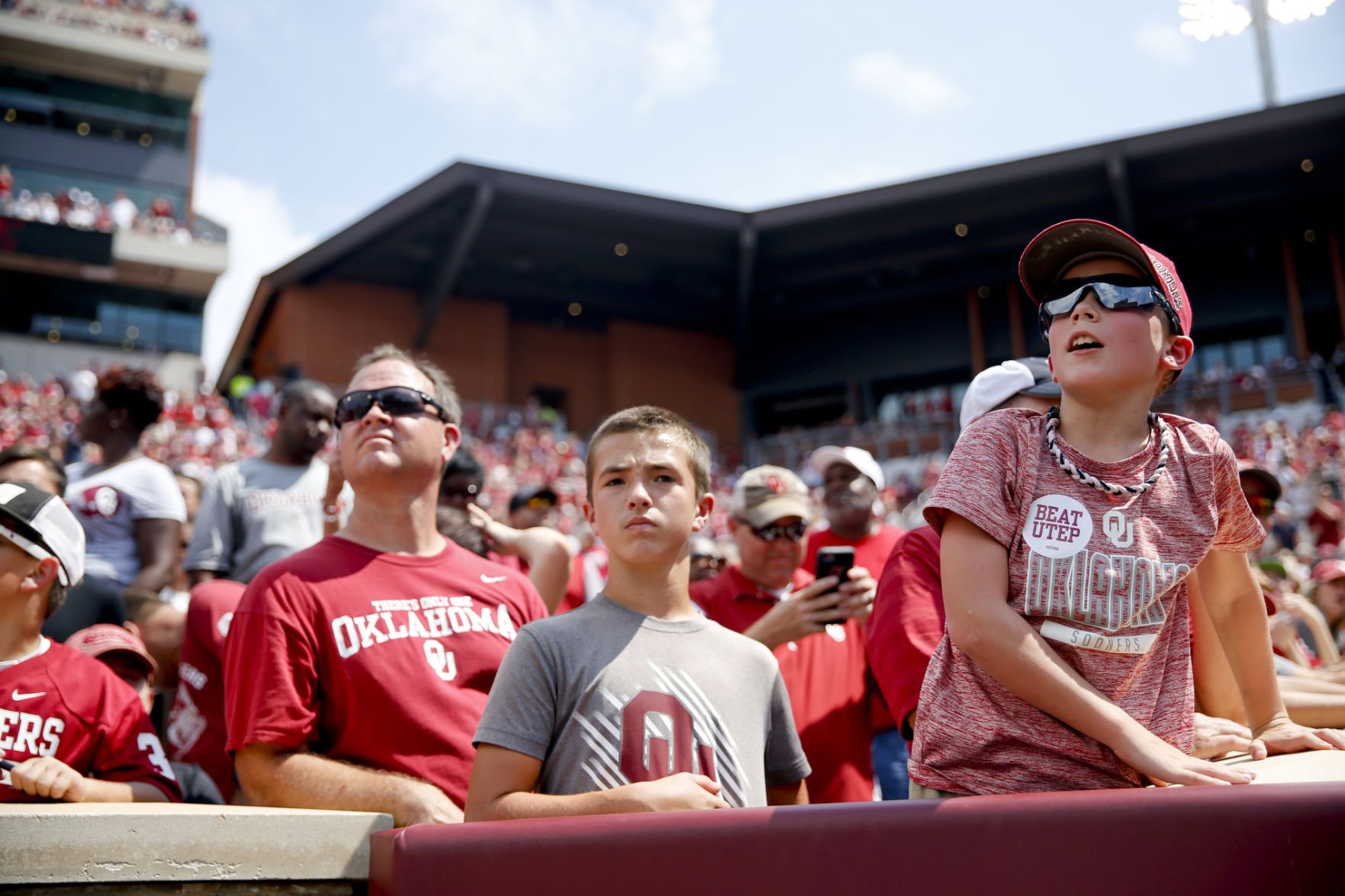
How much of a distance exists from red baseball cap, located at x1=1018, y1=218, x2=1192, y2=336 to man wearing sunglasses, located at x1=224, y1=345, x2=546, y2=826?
144 centimetres

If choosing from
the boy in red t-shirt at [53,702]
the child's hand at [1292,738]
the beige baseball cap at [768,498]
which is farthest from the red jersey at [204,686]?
the child's hand at [1292,738]

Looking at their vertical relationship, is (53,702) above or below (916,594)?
below

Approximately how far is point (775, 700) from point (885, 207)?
22.5 meters

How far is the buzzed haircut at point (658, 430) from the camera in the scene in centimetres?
225

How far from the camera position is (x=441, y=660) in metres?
2.42

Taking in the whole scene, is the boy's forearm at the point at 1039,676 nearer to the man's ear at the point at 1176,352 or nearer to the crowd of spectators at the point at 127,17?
the man's ear at the point at 1176,352

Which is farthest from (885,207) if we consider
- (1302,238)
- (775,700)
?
(775,700)

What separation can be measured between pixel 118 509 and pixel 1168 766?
3895 millimetres

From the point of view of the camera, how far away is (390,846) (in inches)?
57.2

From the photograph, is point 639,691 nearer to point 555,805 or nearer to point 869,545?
point 555,805

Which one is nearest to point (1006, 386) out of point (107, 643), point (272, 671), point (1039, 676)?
point (1039, 676)

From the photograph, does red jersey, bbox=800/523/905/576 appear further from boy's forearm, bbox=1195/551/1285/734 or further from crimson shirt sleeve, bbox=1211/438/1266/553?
crimson shirt sleeve, bbox=1211/438/1266/553

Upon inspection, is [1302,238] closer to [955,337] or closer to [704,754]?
[955,337]

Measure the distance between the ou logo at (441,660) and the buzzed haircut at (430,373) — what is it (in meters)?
0.75
